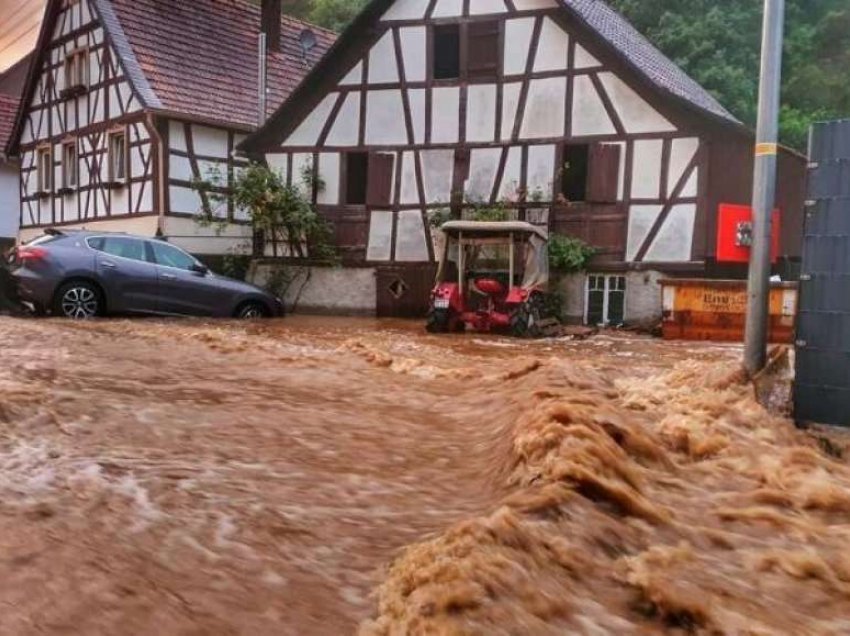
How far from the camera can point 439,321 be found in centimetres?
1263

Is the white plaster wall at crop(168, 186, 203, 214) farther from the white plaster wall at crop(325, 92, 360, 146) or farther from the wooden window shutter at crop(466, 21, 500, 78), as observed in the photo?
the wooden window shutter at crop(466, 21, 500, 78)

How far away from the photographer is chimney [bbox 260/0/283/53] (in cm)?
2292

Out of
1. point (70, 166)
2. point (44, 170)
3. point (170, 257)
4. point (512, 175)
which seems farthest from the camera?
point (44, 170)

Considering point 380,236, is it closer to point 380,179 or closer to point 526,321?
point 380,179

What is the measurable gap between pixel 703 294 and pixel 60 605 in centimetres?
1092

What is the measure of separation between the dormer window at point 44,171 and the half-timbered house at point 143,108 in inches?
1.4

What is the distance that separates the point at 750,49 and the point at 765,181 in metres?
24.2

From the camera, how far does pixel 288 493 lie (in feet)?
12.0

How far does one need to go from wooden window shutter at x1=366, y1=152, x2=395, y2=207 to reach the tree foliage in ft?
44.5

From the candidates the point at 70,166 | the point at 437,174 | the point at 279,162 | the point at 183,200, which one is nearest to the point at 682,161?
the point at 437,174

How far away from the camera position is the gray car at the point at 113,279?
41.7ft

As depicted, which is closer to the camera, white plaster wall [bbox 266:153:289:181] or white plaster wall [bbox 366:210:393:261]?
white plaster wall [bbox 366:210:393:261]

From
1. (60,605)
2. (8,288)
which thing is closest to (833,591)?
(60,605)

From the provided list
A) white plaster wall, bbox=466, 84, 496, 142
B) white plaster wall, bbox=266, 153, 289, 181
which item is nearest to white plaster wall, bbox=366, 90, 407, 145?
white plaster wall, bbox=466, 84, 496, 142
